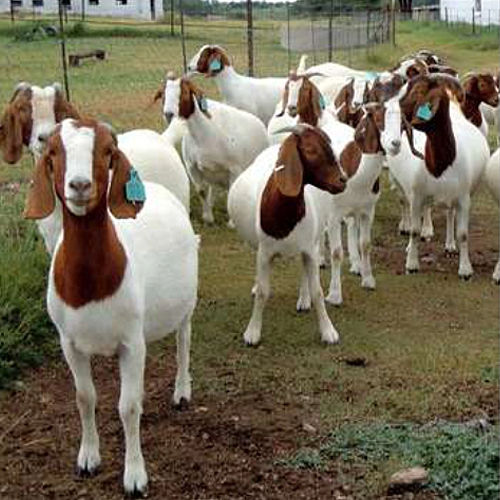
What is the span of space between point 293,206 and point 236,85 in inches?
234

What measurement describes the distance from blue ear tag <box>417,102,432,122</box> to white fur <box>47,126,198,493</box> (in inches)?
111

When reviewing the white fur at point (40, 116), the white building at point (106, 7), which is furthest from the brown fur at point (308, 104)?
the white building at point (106, 7)

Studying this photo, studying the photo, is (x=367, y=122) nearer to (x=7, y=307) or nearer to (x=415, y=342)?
(x=415, y=342)

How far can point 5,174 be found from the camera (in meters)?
11.0

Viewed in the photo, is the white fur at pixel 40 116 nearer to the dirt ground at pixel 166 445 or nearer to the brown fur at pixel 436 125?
the dirt ground at pixel 166 445

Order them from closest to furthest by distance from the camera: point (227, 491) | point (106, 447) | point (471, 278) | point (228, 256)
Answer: point (227, 491)
point (106, 447)
point (471, 278)
point (228, 256)

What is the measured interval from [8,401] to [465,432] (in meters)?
2.39

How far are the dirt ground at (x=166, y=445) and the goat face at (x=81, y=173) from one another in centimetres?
123

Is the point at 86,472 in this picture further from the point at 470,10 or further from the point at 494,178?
the point at 470,10

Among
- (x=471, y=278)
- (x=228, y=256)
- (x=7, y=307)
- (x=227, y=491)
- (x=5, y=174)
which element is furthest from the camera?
(x=5, y=174)

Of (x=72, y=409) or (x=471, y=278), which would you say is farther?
(x=471, y=278)

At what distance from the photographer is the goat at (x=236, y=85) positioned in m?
11.3

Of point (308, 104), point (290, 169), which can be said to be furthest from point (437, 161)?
point (290, 169)

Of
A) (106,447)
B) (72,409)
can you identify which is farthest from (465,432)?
(72,409)
